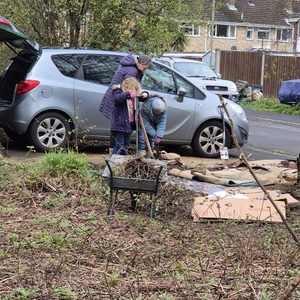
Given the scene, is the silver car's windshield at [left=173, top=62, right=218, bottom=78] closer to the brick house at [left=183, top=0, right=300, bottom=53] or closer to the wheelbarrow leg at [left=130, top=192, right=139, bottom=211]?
the wheelbarrow leg at [left=130, top=192, right=139, bottom=211]

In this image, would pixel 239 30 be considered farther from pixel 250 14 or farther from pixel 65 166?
pixel 65 166

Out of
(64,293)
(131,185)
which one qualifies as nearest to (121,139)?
(131,185)

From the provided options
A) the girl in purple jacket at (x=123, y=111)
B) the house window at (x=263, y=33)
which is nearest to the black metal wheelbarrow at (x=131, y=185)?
the girl in purple jacket at (x=123, y=111)

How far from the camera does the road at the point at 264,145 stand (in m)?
10.5

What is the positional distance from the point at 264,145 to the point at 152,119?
5129mm

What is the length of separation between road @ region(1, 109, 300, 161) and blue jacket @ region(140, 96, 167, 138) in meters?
1.61

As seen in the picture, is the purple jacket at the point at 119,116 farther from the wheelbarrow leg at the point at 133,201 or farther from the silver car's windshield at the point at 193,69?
the silver car's windshield at the point at 193,69

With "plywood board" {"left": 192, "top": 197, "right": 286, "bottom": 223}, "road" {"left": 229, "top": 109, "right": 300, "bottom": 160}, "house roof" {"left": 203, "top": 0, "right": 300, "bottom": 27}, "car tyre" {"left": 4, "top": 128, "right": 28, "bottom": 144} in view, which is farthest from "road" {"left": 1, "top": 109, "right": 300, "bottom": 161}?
"house roof" {"left": 203, "top": 0, "right": 300, "bottom": 27}

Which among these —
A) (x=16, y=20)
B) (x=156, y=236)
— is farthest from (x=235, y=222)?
(x=16, y=20)

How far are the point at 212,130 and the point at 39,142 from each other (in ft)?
9.64

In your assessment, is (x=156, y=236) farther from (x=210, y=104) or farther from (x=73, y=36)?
(x=73, y=36)

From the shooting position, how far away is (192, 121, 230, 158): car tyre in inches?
417

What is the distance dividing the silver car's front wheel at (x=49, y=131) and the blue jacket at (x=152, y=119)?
177 cm

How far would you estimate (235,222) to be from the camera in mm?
6090
